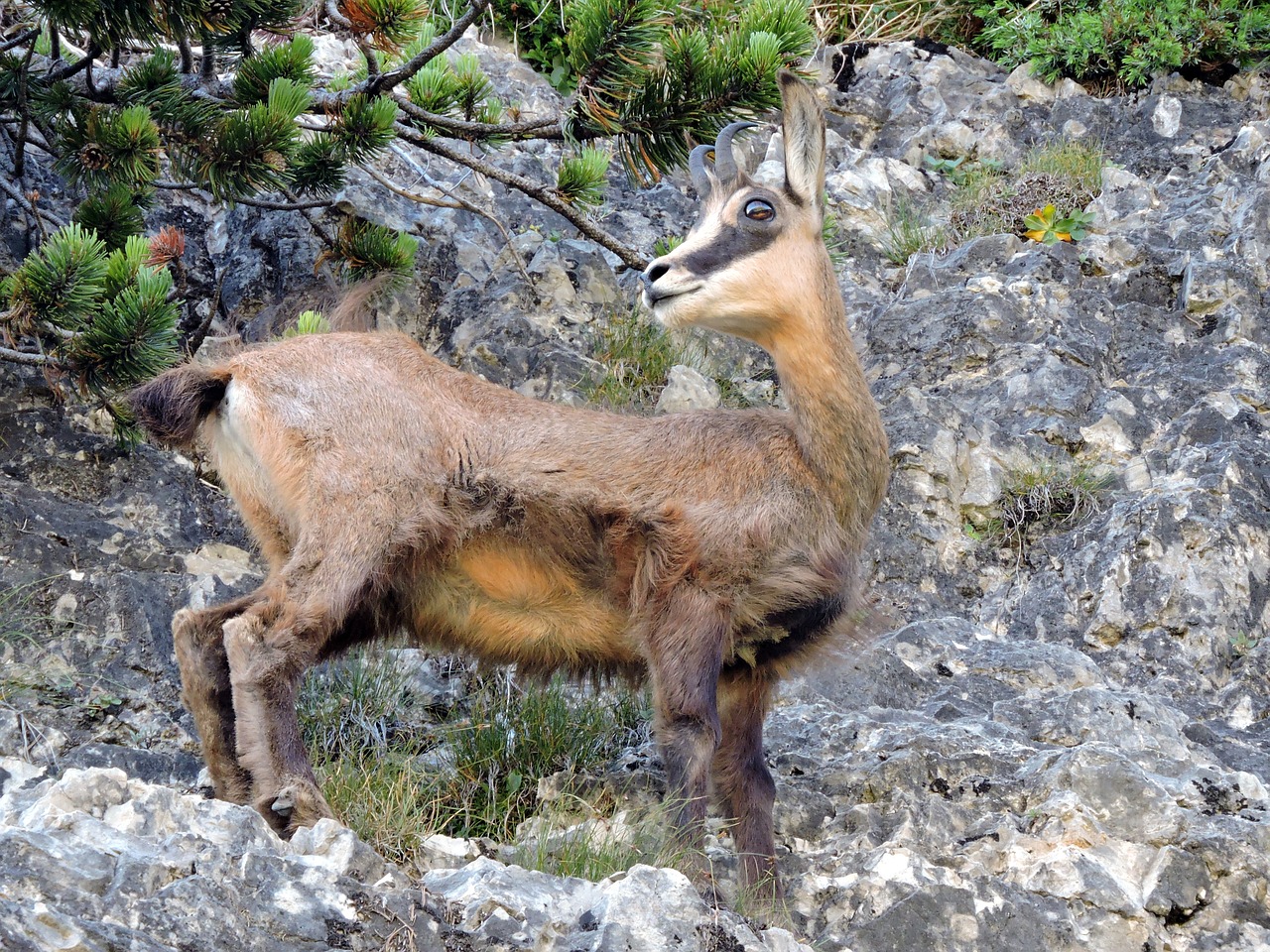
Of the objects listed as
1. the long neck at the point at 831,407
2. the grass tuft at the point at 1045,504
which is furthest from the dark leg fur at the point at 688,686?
the grass tuft at the point at 1045,504

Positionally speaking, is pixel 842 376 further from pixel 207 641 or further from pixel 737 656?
pixel 207 641

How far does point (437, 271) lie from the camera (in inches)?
318

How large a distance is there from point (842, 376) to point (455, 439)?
1445 mm

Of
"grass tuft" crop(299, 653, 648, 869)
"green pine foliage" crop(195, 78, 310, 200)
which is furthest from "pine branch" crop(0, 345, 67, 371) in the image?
"grass tuft" crop(299, 653, 648, 869)

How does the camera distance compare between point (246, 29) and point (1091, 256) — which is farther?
point (1091, 256)

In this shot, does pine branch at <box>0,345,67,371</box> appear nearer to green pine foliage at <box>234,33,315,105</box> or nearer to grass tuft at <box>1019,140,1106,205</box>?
green pine foliage at <box>234,33,315,105</box>

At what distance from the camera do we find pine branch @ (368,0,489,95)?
578cm

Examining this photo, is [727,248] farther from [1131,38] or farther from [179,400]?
[1131,38]

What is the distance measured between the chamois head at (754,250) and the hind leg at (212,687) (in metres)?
1.86

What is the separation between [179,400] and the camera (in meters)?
4.97

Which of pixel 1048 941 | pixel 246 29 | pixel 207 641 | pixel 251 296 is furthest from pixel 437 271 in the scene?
pixel 1048 941

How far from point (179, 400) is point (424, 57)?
6.45 ft

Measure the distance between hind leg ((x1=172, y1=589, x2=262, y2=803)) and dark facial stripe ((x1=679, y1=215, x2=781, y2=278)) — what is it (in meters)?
1.95

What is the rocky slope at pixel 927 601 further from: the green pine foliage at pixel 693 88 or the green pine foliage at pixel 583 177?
the green pine foliage at pixel 693 88
